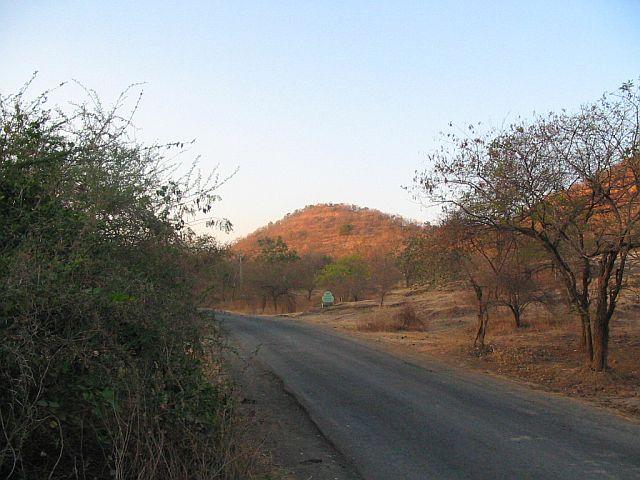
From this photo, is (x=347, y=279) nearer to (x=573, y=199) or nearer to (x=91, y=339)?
(x=573, y=199)

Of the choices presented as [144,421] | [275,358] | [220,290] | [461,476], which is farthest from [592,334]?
[144,421]

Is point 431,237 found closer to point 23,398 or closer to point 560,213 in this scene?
point 560,213

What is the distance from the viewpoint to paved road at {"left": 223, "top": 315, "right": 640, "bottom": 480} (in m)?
6.09

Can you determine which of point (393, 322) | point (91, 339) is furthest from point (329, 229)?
point (91, 339)

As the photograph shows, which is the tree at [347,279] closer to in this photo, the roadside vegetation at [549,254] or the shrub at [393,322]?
the shrub at [393,322]

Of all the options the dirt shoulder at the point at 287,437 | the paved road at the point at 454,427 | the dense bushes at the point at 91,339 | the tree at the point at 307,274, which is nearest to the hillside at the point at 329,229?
the tree at the point at 307,274

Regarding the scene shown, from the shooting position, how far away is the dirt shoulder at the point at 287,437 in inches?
237

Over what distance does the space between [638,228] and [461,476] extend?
7.49 meters

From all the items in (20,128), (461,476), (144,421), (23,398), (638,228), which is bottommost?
(461,476)

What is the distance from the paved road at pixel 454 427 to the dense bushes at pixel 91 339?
7.96 feet

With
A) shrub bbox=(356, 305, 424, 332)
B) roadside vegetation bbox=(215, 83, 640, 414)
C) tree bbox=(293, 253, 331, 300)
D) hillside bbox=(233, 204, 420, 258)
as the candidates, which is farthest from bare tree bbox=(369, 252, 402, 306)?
hillside bbox=(233, 204, 420, 258)

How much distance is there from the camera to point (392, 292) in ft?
148

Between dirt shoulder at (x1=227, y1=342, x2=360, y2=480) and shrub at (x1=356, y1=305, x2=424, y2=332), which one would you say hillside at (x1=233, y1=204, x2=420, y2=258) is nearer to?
shrub at (x1=356, y1=305, x2=424, y2=332)

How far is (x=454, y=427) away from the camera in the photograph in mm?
7785
